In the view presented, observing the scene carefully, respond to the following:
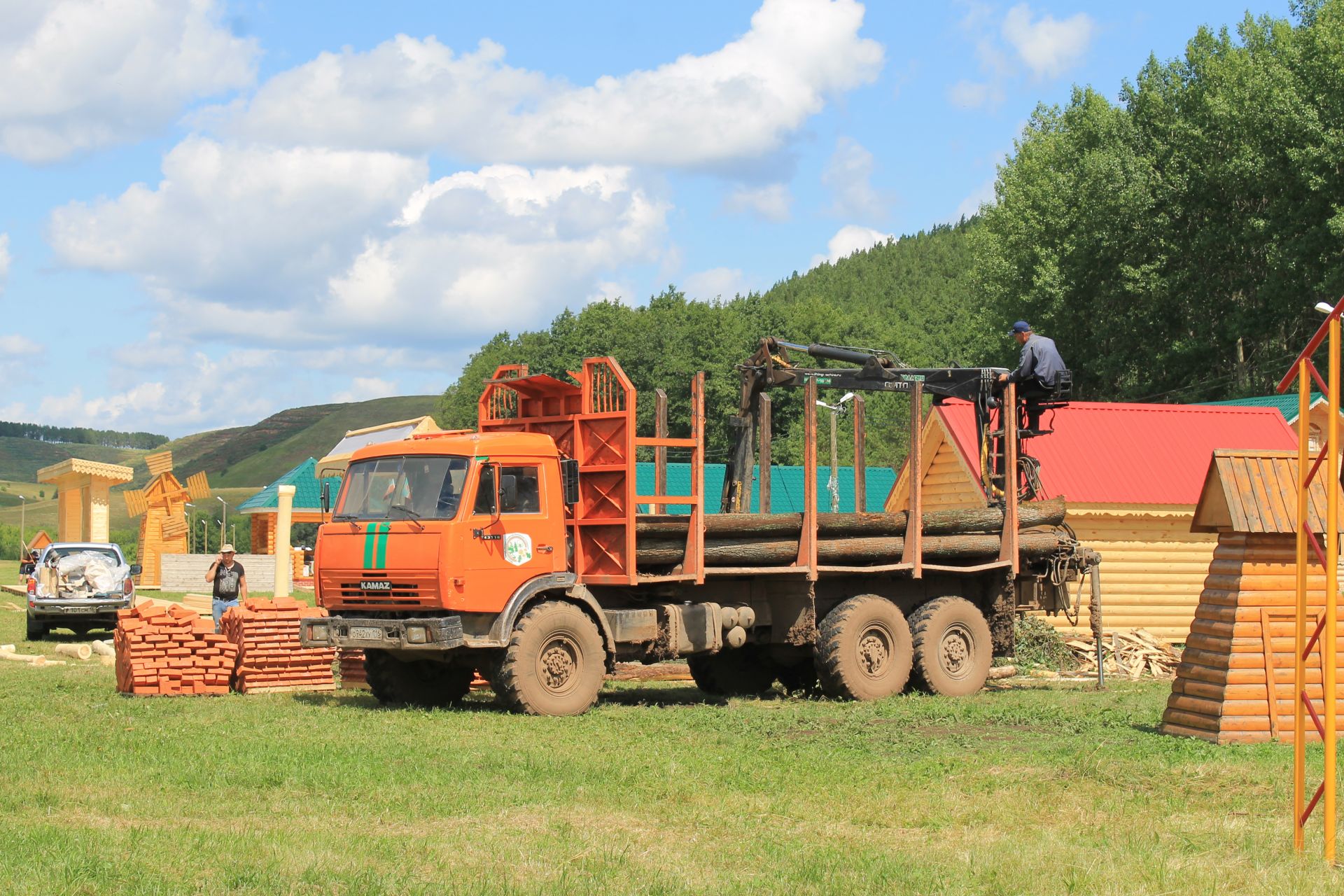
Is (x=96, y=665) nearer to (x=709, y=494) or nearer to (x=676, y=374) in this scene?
→ (x=709, y=494)

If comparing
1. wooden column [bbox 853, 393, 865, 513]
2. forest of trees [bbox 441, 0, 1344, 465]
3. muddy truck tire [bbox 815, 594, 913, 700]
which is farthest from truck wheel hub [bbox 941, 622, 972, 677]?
forest of trees [bbox 441, 0, 1344, 465]

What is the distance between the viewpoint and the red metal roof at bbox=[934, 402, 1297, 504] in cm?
2697

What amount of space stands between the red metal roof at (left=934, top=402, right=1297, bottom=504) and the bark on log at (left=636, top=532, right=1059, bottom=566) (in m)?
6.90

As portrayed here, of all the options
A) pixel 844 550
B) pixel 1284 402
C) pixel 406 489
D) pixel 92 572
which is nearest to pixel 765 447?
pixel 844 550

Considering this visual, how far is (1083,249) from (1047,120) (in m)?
11.1

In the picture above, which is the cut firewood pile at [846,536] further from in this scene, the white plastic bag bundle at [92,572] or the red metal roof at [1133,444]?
the white plastic bag bundle at [92,572]

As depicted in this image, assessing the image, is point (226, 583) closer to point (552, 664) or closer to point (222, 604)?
point (222, 604)

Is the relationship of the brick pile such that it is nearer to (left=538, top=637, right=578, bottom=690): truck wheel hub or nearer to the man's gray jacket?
(left=538, top=637, right=578, bottom=690): truck wheel hub

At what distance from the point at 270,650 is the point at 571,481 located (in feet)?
15.1

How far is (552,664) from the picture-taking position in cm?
1528

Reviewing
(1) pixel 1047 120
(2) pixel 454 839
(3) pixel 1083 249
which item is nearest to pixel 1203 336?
(3) pixel 1083 249

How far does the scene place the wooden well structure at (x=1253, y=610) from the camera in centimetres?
1263

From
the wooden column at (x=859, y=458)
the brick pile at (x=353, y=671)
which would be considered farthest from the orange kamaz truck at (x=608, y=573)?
the brick pile at (x=353, y=671)

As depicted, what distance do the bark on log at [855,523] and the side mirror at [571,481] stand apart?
0.89 meters
